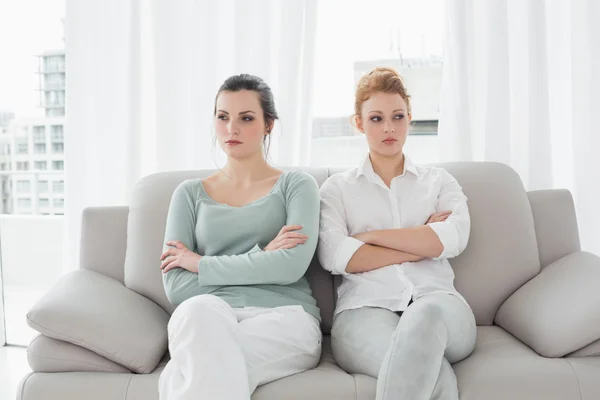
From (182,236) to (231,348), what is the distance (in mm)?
554

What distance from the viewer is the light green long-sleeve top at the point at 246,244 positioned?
77.9 inches

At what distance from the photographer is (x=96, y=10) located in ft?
9.95

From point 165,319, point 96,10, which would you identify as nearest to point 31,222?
point 96,10

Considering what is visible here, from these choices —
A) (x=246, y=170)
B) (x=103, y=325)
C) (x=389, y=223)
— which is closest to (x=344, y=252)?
(x=389, y=223)

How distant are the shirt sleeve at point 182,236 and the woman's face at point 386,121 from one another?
0.63 m

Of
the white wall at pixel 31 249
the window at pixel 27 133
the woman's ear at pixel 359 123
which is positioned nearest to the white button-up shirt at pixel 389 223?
the woman's ear at pixel 359 123

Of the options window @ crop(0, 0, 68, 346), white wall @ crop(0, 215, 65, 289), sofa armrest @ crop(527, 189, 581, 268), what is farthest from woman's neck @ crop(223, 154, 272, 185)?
white wall @ crop(0, 215, 65, 289)

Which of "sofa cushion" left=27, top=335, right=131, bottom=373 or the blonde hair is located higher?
the blonde hair

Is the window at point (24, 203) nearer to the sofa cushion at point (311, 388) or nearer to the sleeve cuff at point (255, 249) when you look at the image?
the sleeve cuff at point (255, 249)

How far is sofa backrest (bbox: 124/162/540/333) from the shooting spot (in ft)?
7.35

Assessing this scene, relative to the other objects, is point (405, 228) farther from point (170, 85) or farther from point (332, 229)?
point (170, 85)

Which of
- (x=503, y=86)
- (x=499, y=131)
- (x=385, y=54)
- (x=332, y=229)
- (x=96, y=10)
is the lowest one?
(x=332, y=229)

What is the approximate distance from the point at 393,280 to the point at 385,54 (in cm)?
145

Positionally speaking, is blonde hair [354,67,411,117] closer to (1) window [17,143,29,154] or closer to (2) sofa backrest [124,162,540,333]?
(2) sofa backrest [124,162,540,333]
